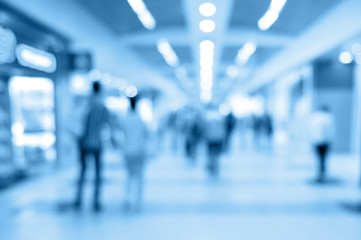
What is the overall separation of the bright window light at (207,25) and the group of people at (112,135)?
3118mm

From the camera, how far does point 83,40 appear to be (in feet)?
25.6

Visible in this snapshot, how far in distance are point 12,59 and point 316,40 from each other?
7.26 metres

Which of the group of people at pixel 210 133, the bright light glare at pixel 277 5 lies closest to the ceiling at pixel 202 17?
the bright light glare at pixel 277 5

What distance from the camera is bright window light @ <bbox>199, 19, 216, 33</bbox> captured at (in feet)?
22.5

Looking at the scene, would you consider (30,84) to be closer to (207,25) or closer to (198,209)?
(207,25)

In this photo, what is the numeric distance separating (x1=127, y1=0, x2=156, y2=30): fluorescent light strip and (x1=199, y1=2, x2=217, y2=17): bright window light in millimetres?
1150

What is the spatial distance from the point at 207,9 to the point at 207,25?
122cm

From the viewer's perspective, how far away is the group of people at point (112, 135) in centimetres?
443

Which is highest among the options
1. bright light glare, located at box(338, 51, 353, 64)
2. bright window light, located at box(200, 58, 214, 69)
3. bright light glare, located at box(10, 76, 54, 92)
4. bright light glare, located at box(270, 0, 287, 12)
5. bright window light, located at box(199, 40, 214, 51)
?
bright window light, located at box(199, 40, 214, 51)

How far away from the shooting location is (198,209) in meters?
4.60

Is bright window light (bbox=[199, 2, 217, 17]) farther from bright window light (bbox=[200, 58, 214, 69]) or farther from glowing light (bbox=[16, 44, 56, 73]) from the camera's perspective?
bright window light (bbox=[200, 58, 214, 69])

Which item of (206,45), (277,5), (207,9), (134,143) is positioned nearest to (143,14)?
(207,9)

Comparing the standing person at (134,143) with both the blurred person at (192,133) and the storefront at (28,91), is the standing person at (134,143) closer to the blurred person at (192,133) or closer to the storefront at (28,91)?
the storefront at (28,91)

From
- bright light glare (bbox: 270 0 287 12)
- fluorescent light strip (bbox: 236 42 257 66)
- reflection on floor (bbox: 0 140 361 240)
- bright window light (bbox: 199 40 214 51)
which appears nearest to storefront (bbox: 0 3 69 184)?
reflection on floor (bbox: 0 140 361 240)
